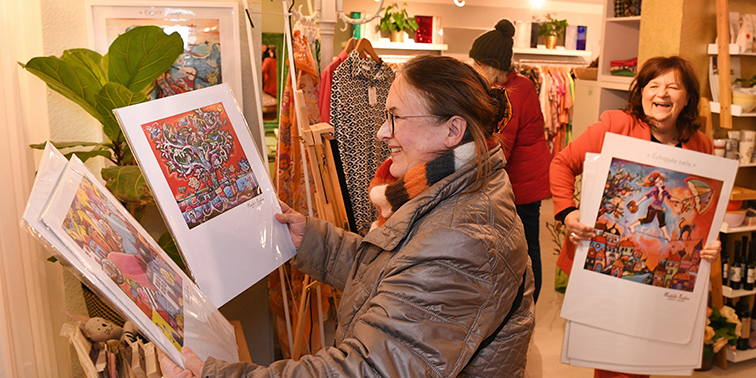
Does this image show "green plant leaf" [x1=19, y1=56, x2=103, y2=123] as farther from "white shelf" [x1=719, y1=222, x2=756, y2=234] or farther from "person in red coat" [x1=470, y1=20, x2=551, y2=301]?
"white shelf" [x1=719, y1=222, x2=756, y2=234]

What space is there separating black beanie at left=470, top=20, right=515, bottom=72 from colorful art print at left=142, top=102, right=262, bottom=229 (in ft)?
5.38

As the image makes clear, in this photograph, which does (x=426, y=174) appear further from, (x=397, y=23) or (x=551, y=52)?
(x=551, y=52)

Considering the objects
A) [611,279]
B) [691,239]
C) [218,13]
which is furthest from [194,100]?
[691,239]

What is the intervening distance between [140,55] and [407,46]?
4.23 meters

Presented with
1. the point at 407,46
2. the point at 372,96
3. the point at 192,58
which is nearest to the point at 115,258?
the point at 192,58

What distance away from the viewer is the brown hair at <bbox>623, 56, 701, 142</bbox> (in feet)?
7.20

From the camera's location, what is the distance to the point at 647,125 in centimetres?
225

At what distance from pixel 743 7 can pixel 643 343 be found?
2.05m

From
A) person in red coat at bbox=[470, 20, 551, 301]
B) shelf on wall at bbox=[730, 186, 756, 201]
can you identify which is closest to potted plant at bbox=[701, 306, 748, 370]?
shelf on wall at bbox=[730, 186, 756, 201]

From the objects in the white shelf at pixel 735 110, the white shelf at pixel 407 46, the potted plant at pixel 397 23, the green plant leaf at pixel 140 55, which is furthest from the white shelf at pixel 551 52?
the green plant leaf at pixel 140 55

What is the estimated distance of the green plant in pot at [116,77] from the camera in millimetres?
1591

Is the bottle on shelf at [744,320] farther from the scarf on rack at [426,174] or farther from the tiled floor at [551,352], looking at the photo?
the scarf on rack at [426,174]

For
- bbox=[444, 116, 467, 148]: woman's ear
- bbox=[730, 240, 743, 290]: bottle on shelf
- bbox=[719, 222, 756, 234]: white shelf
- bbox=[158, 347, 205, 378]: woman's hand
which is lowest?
bbox=[730, 240, 743, 290]: bottle on shelf

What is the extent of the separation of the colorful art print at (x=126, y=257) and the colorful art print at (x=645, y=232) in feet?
5.26
